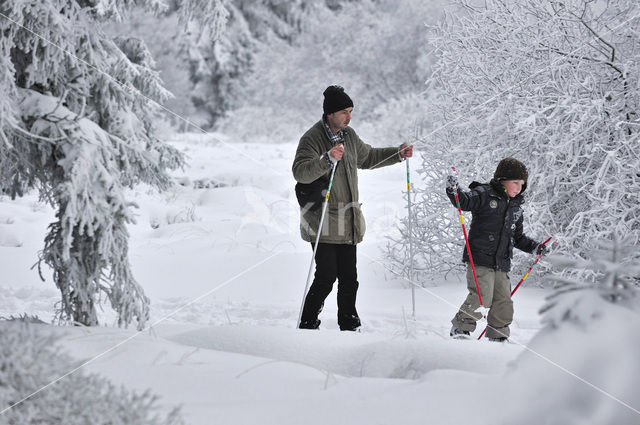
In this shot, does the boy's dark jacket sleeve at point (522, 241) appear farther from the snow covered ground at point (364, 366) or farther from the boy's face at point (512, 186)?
the snow covered ground at point (364, 366)

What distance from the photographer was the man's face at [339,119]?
3926 mm

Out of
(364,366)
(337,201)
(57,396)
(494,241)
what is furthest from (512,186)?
(57,396)

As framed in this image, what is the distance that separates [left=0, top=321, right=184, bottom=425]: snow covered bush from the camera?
1372 mm

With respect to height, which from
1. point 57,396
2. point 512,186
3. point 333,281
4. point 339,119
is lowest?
point 333,281

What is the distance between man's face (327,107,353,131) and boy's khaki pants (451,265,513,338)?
1419mm

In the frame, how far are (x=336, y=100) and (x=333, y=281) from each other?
52.1 inches

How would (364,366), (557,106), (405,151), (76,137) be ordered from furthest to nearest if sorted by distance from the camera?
(557,106)
(405,151)
(76,137)
(364,366)

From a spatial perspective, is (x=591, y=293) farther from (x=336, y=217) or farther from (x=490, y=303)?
(x=490, y=303)

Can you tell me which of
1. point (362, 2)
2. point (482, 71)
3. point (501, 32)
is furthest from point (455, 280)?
point (362, 2)

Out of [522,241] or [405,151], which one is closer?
[522,241]

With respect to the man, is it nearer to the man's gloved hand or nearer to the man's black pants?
the man's black pants

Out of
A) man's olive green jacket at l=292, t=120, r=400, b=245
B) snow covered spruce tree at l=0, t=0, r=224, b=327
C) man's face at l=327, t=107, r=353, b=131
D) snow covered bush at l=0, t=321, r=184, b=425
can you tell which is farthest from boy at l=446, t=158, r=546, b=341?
snow covered bush at l=0, t=321, r=184, b=425

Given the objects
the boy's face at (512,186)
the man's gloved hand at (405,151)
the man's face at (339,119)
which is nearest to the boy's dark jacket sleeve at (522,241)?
the boy's face at (512,186)

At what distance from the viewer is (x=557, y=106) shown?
16.1 ft
